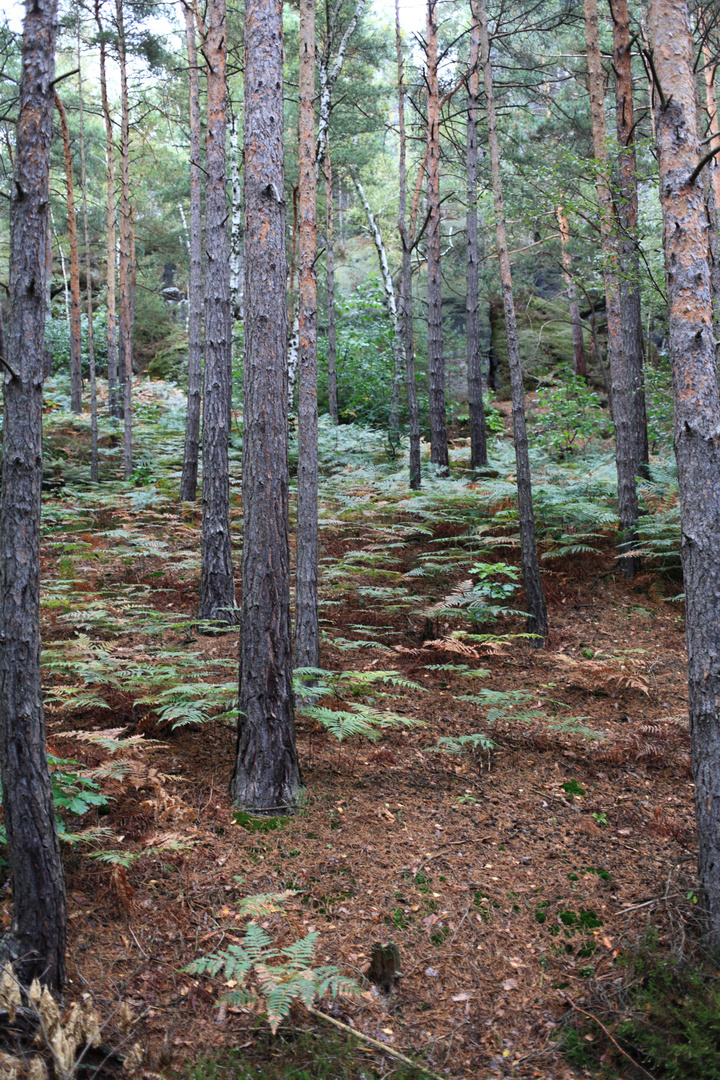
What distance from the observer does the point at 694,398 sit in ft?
10.5

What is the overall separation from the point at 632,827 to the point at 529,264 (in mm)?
19228

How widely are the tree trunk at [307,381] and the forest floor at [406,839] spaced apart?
675 millimetres

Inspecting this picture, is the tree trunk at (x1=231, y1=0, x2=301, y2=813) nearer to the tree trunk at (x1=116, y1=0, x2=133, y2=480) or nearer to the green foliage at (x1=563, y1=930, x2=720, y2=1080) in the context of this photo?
the green foliage at (x1=563, y1=930, x2=720, y2=1080)

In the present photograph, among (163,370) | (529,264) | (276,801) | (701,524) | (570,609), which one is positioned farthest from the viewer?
(163,370)

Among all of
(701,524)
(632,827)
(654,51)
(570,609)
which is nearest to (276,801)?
(632,827)

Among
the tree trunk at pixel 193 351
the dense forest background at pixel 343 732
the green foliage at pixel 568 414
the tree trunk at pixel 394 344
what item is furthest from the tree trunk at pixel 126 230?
the green foliage at pixel 568 414

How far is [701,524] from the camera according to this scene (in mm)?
3174

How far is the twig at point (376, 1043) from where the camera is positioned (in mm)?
2663

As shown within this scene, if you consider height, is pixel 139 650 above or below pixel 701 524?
below

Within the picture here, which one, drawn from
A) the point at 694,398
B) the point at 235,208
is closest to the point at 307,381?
the point at 694,398

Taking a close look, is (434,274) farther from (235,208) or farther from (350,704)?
(350,704)

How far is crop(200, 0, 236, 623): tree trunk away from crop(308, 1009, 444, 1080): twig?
4.67 m

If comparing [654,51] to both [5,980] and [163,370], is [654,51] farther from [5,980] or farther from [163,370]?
[163,370]

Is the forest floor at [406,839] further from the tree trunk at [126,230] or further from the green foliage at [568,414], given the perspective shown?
the green foliage at [568,414]
